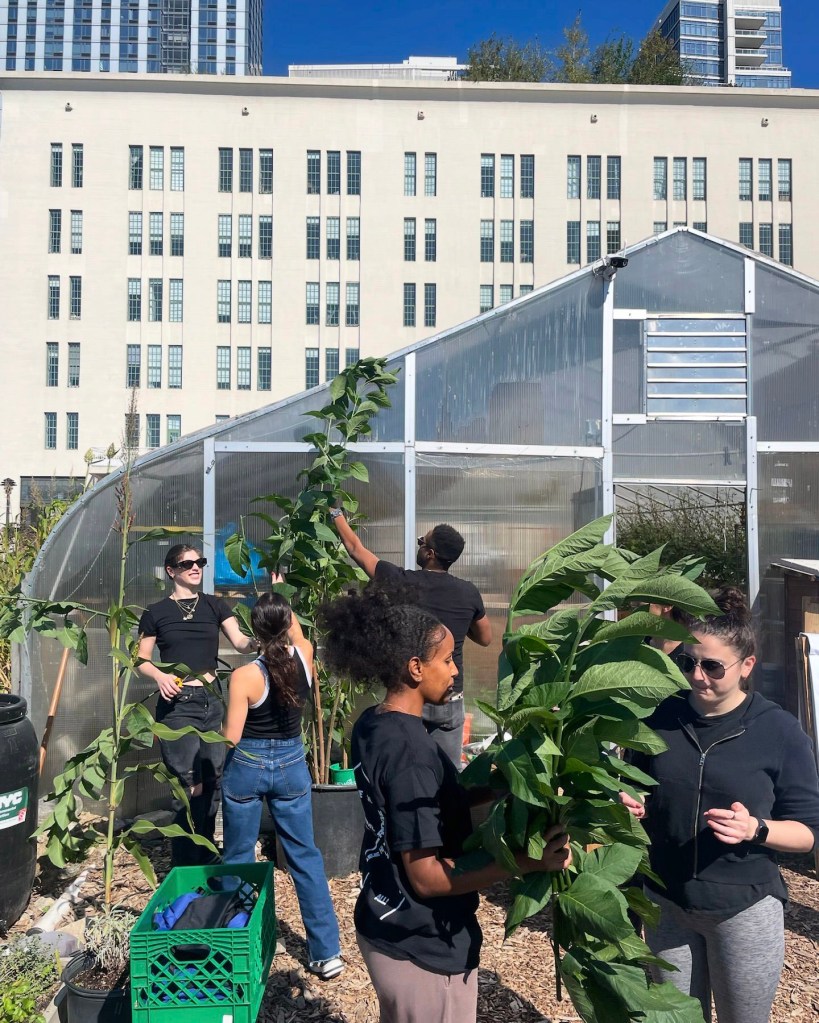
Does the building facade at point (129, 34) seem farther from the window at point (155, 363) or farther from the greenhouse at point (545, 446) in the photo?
the greenhouse at point (545, 446)

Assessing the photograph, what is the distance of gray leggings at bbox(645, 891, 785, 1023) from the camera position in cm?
237

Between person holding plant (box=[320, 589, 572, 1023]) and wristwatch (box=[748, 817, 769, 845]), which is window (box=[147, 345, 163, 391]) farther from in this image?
wristwatch (box=[748, 817, 769, 845])

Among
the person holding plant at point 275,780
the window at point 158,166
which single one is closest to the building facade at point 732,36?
the window at point 158,166

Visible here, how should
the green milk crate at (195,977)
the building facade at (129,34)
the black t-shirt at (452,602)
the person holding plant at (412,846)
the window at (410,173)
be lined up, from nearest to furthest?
the person holding plant at (412,846)
the green milk crate at (195,977)
the black t-shirt at (452,602)
the window at (410,173)
the building facade at (129,34)

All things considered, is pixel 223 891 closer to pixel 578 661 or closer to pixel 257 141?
pixel 578 661

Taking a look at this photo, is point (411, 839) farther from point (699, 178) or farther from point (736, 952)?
point (699, 178)

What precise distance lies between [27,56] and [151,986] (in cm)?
13851

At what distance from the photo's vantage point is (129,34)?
11269 centimetres

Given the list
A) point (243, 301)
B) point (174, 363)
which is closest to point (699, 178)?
point (243, 301)

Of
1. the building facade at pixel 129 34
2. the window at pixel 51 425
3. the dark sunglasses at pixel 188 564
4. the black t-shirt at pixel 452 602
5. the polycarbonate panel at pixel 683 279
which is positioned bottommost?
the black t-shirt at pixel 452 602

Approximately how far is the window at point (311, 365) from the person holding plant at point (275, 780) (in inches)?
1366

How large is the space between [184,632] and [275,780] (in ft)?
4.14

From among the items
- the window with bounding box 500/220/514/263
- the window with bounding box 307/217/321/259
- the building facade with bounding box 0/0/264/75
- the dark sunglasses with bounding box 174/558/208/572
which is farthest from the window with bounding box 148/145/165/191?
the building facade with bounding box 0/0/264/75

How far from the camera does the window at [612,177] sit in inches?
1485
